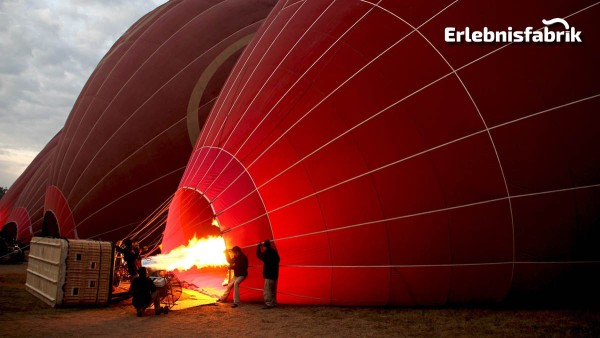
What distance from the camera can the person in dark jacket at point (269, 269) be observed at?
5.20 m

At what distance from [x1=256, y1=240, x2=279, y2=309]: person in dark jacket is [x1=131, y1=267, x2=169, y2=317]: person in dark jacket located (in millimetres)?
1196

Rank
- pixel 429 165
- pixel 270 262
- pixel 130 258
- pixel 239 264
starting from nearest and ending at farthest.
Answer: pixel 429 165, pixel 270 262, pixel 239 264, pixel 130 258

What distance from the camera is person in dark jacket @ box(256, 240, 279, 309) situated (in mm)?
5199

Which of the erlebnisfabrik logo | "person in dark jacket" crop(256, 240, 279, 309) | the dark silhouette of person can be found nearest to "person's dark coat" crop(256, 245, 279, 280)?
"person in dark jacket" crop(256, 240, 279, 309)

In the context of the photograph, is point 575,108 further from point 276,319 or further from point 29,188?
point 29,188

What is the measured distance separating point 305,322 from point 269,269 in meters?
0.75

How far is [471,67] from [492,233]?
169 cm

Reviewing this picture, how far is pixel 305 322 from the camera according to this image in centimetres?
472

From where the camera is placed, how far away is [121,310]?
5.82m

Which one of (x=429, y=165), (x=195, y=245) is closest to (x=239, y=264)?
(x=195, y=245)

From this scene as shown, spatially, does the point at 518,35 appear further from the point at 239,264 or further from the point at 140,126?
the point at 140,126

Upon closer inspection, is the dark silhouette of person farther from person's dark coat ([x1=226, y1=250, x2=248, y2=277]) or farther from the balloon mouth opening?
person's dark coat ([x1=226, y1=250, x2=248, y2=277])

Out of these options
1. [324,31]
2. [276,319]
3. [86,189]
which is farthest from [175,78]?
[276,319]

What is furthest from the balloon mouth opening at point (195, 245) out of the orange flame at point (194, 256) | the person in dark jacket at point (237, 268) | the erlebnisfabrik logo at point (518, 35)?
the erlebnisfabrik logo at point (518, 35)
